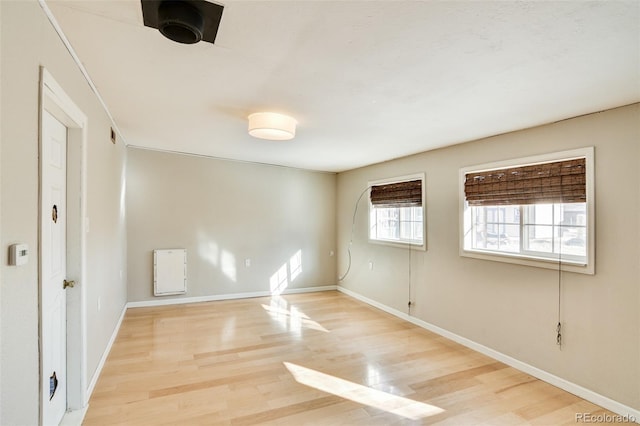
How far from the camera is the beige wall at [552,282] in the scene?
2.40 metres

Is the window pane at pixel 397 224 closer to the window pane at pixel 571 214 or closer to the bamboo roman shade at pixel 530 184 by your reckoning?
the bamboo roman shade at pixel 530 184

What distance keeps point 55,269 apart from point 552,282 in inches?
155

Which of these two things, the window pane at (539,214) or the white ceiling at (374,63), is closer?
the white ceiling at (374,63)

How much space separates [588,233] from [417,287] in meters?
2.17

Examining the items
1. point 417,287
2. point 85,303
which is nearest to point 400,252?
point 417,287

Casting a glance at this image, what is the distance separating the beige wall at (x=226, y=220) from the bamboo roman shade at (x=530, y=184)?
10.6 ft

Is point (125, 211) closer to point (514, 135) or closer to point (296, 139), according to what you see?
point (296, 139)

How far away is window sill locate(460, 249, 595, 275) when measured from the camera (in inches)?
104

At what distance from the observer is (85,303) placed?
2.31m

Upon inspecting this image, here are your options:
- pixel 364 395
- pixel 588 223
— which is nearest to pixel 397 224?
pixel 588 223

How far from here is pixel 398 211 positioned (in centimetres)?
498

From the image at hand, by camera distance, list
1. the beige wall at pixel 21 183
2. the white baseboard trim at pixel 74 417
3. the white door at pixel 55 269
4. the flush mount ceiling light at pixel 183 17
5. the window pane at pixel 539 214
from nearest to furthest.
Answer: the beige wall at pixel 21 183 < the flush mount ceiling light at pixel 183 17 < the white door at pixel 55 269 < the white baseboard trim at pixel 74 417 < the window pane at pixel 539 214

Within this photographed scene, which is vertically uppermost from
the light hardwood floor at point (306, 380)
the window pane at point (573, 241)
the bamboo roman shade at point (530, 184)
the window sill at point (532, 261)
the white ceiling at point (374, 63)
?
the white ceiling at point (374, 63)


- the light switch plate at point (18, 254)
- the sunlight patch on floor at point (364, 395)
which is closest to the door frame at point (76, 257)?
the light switch plate at point (18, 254)
